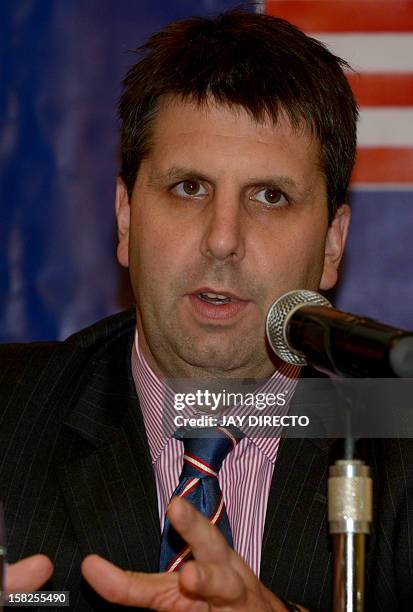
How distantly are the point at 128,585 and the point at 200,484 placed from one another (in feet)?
1.93

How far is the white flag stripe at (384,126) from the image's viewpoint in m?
2.87

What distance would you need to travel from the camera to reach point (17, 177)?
2.88 meters

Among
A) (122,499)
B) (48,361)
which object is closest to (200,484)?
(122,499)

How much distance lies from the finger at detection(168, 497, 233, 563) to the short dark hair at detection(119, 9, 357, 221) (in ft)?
3.57

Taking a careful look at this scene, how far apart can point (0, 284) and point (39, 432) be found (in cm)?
69

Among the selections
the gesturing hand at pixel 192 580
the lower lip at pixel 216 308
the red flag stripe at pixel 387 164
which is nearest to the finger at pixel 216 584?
the gesturing hand at pixel 192 580

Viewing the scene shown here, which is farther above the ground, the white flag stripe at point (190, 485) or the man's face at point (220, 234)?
the man's face at point (220, 234)

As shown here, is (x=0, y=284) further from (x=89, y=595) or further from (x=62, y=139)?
(x=89, y=595)

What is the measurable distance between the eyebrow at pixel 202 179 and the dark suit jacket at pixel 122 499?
51 centimetres

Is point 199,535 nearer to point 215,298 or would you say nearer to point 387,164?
point 215,298

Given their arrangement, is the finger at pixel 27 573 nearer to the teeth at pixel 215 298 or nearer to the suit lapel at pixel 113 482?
the suit lapel at pixel 113 482

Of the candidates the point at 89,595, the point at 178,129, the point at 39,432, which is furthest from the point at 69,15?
the point at 89,595

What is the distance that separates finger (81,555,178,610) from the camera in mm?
1466

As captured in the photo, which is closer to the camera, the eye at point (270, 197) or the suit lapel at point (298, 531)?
the suit lapel at point (298, 531)
